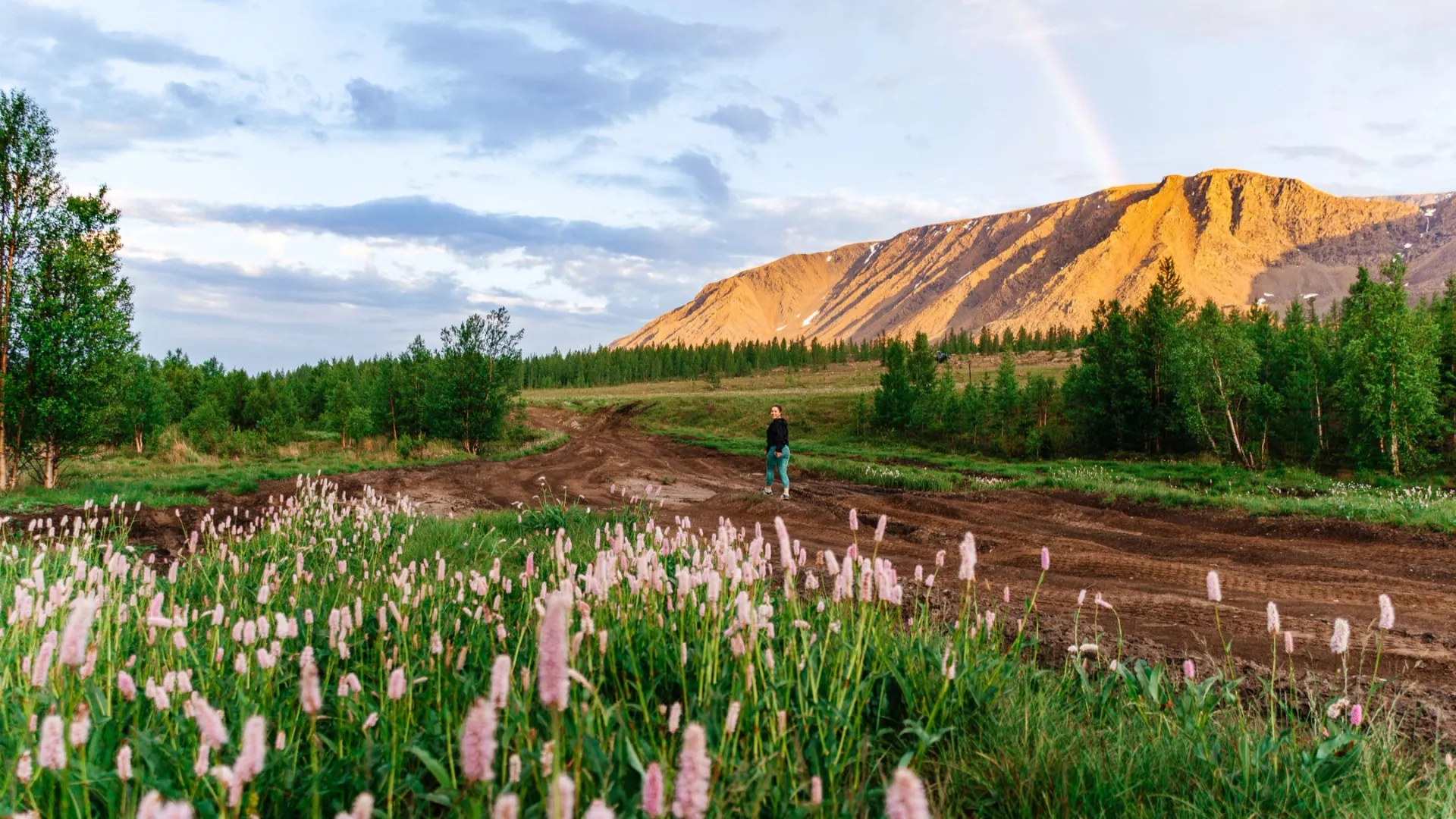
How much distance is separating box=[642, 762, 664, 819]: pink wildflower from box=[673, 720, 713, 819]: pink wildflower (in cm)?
4

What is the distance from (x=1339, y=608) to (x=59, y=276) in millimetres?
26599

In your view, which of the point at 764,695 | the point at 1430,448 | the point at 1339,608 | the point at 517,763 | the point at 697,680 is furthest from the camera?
the point at 1430,448

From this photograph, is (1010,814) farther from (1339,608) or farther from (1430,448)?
(1430,448)

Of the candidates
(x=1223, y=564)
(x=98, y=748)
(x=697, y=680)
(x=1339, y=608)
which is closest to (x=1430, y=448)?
(x=1223, y=564)

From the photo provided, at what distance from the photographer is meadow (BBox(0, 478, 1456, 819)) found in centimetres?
235

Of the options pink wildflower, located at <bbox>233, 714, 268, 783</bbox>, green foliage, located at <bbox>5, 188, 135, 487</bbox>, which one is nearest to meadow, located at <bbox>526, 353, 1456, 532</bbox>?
pink wildflower, located at <bbox>233, 714, 268, 783</bbox>

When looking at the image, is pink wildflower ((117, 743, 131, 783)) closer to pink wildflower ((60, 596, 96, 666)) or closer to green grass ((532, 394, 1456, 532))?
pink wildflower ((60, 596, 96, 666))

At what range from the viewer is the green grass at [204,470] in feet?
48.2

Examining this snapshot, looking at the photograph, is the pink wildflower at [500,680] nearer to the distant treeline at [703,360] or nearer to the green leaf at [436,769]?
the green leaf at [436,769]

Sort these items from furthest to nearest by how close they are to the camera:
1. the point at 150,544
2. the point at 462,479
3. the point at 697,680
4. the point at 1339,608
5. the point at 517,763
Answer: the point at 462,479 → the point at 150,544 → the point at 1339,608 → the point at 697,680 → the point at 517,763

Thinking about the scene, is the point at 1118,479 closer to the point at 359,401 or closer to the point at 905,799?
the point at 905,799

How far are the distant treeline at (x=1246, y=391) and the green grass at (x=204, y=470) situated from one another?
29594 millimetres

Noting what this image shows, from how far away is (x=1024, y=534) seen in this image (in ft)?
45.6

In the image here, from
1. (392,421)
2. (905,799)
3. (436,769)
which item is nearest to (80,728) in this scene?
(436,769)
